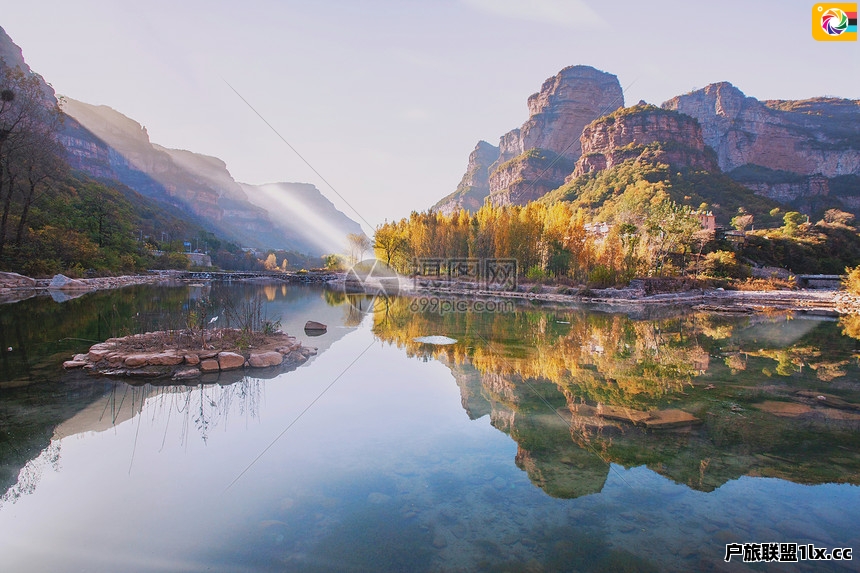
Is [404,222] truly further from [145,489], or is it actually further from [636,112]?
[636,112]

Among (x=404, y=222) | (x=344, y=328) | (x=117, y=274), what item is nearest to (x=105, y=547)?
(x=344, y=328)

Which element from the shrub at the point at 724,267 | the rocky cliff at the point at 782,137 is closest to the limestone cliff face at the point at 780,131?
the rocky cliff at the point at 782,137

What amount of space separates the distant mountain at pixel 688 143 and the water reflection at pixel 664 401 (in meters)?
49.2

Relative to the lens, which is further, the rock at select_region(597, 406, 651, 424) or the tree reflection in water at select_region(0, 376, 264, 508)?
the rock at select_region(597, 406, 651, 424)

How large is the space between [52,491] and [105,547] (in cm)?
117

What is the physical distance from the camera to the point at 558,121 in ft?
396

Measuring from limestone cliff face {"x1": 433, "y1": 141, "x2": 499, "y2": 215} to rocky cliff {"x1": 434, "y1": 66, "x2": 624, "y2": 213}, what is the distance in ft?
2.12

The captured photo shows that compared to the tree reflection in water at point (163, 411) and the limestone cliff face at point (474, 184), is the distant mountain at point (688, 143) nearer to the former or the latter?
the limestone cliff face at point (474, 184)

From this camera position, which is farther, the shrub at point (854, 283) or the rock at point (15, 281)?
the shrub at point (854, 283)

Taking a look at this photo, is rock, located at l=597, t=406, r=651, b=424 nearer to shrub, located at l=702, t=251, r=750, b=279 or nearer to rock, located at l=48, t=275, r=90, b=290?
rock, located at l=48, t=275, r=90, b=290

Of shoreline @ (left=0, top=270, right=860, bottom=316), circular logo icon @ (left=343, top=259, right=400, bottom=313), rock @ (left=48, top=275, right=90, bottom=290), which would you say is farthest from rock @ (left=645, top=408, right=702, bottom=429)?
circular logo icon @ (left=343, top=259, right=400, bottom=313)

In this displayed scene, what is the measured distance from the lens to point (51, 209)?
29984mm

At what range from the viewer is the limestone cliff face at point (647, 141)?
69562mm

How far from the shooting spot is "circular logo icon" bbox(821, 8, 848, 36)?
36.7 feet
